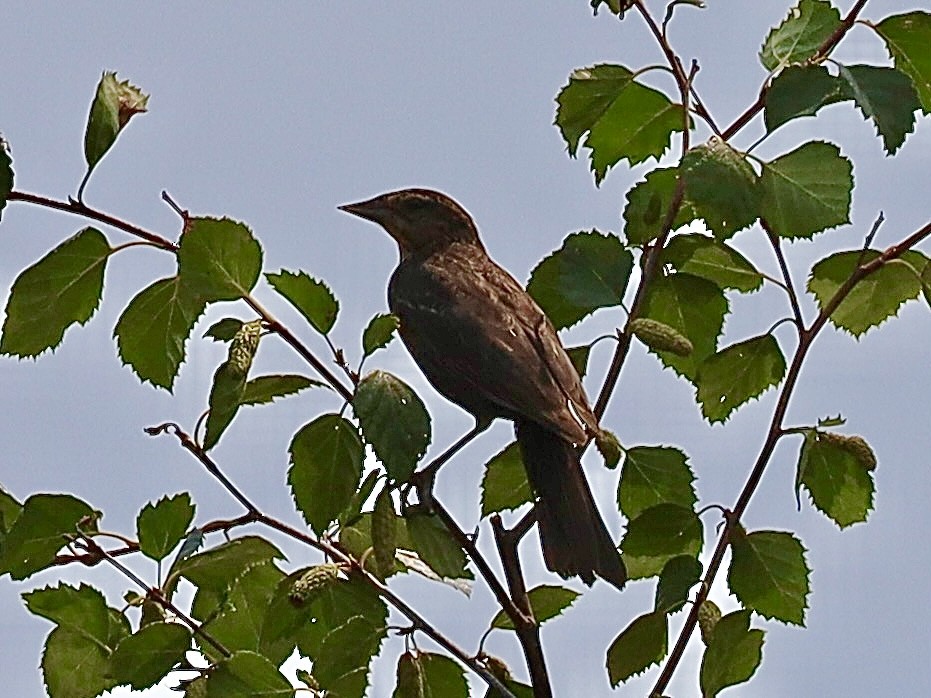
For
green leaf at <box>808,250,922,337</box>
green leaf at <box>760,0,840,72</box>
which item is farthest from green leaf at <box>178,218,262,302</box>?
green leaf at <box>808,250,922,337</box>

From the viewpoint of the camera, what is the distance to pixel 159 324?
8.64 feet

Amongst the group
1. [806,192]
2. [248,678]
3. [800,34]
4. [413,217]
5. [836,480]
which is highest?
[413,217]

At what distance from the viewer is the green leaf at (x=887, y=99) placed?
2.50 meters

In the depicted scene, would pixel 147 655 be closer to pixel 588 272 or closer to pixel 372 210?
pixel 588 272

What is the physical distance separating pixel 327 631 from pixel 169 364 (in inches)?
21.8

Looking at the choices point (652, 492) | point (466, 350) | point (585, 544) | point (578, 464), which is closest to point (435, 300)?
point (466, 350)

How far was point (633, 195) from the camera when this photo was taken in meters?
2.90

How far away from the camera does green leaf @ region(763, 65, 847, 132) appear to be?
2.52m

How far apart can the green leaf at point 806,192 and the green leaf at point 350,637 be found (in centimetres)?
97

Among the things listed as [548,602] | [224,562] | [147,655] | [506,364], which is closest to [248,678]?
[147,655]

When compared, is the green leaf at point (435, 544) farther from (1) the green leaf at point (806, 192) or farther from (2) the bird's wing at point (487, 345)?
(1) the green leaf at point (806, 192)

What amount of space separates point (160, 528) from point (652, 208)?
109 cm

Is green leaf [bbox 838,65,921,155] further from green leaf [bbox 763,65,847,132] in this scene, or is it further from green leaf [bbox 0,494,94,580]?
green leaf [bbox 0,494,94,580]

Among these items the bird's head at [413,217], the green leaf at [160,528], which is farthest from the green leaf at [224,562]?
→ the bird's head at [413,217]
